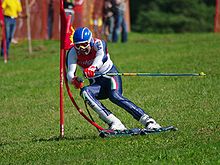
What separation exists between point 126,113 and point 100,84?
2.92 m

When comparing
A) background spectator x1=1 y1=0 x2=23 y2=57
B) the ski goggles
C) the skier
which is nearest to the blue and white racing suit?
the skier

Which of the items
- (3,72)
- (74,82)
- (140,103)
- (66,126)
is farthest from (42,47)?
(74,82)

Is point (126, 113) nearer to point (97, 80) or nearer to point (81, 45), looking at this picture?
point (97, 80)

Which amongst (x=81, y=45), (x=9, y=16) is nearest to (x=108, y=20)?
(x=9, y=16)

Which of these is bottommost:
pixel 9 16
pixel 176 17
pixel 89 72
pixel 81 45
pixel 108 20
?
pixel 176 17

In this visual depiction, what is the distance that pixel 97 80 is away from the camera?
12.2 meters

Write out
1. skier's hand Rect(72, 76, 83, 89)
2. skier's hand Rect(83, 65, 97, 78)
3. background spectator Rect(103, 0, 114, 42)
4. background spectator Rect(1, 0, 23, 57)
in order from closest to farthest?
skier's hand Rect(83, 65, 97, 78) → skier's hand Rect(72, 76, 83, 89) → background spectator Rect(1, 0, 23, 57) → background spectator Rect(103, 0, 114, 42)

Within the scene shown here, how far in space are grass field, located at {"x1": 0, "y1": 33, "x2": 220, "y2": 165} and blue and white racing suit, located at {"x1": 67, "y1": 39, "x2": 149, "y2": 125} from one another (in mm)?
534

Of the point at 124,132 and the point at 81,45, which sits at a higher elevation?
the point at 81,45

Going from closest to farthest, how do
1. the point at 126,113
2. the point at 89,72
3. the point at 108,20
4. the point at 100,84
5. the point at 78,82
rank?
the point at 89,72 → the point at 78,82 → the point at 100,84 → the point at 126,113 → the point at 108,20

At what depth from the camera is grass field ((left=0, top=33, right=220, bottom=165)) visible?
34.9 feet

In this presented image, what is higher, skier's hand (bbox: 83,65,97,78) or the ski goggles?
the ski goggles

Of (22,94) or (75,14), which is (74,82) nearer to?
(22,94)

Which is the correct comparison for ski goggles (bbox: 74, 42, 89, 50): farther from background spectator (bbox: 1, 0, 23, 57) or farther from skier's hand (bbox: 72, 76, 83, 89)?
background spectator (bbox: 1, 0, 23, 57)
